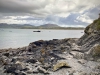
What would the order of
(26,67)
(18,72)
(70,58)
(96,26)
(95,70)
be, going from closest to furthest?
(95,70) < (18,72) < (26,67) < (70,58) < (96,26)

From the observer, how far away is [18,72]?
32844mm

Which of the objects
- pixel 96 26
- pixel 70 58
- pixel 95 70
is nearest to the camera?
pixel 95 70

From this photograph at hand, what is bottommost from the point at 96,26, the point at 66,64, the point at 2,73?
the point at 2,73

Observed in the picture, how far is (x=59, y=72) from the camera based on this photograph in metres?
31.5

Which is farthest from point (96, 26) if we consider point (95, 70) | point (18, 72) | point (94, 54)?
point (18, 72)

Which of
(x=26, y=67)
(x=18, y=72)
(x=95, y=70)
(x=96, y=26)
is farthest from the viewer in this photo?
(x=96, y=26)

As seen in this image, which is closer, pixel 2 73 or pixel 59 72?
pixel 59 72

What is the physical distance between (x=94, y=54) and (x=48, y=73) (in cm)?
1272

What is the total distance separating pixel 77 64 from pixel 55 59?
24.0 ft

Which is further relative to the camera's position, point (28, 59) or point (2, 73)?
point (28, 59)

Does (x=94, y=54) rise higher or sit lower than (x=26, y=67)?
higher

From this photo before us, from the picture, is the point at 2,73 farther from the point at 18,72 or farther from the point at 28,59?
the point at 28,59

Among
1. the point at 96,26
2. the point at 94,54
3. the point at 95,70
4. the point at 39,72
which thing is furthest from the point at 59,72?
the point at 96,26

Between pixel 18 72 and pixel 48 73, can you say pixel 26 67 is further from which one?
pixel 48 73
